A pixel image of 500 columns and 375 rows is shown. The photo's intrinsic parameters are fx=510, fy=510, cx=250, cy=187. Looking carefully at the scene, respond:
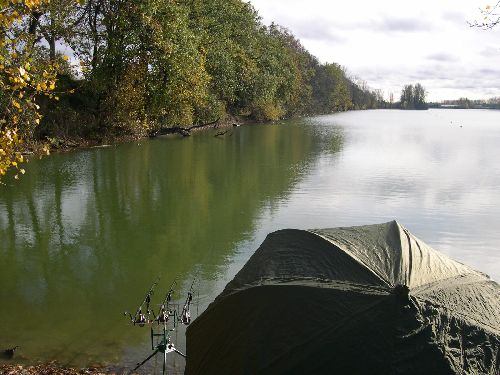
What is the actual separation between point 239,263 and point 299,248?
19.7 feet

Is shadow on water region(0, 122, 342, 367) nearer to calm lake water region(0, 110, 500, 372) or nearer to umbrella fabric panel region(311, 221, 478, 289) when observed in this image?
calm lake water region(0, 110, 500, 372)

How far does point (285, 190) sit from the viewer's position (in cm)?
1684

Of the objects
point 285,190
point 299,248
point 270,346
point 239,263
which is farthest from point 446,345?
point 285,190

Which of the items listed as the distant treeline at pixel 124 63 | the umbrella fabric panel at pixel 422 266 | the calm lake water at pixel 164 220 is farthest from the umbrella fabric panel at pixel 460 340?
the distant treeline at pixel 124 63

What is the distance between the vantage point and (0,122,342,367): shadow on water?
22.6 ft

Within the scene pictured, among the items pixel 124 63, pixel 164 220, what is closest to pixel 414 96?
pixel 124 63

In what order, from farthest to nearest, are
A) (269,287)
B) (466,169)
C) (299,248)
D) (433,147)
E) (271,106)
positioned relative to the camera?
(271,106) → (433,147) → (466,169) → (299,248) → (269,287)

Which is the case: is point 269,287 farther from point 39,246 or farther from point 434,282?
point 39,246

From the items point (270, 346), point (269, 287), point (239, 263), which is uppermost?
point (269, 287)

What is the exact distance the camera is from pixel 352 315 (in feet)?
9.63

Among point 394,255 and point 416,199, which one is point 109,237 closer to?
point 394,255

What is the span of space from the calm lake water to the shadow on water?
0.03 metres

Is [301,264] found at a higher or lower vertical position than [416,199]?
higher

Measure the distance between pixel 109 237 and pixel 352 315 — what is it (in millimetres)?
9232
